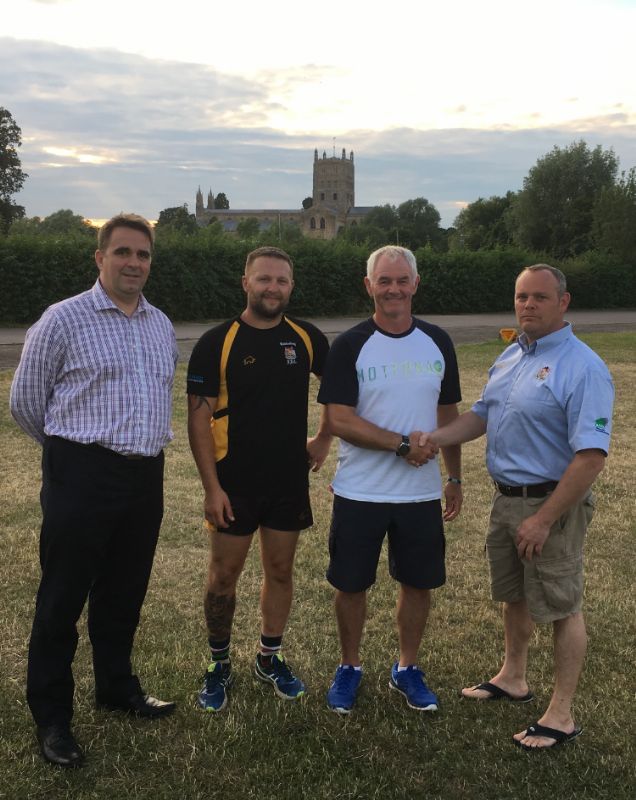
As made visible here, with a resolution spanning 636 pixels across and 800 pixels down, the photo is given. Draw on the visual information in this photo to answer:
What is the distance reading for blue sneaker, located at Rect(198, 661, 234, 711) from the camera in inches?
131

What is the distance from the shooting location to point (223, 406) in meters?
3.21

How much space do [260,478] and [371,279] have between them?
1.02 meters

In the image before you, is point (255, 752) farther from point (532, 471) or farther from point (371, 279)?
point (371, 279)

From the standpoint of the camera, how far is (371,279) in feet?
10.7

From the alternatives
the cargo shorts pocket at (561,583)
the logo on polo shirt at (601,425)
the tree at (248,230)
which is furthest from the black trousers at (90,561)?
the tree at (248,230)

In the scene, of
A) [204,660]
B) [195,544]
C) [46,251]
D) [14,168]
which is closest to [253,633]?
[204,660]

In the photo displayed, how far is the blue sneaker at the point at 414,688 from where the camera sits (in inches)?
132

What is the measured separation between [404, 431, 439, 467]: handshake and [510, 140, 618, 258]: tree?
149ft

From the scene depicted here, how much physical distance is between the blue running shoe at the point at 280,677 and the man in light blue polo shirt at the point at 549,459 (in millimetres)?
1004

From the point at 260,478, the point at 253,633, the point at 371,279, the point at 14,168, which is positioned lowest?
the point at 253,633

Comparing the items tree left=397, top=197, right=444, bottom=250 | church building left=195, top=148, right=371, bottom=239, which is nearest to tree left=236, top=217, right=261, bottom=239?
tree left=397, top=197, right=444, bottom=250

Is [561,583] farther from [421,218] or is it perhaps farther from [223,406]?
[421,218]

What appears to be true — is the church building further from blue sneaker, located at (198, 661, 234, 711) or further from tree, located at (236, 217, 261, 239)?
blue sneaker, located at (198, 661, 234, 711)

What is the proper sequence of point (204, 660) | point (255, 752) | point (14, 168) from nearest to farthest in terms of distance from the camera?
point (255, 752), point (204, 660), point (14, 168)
